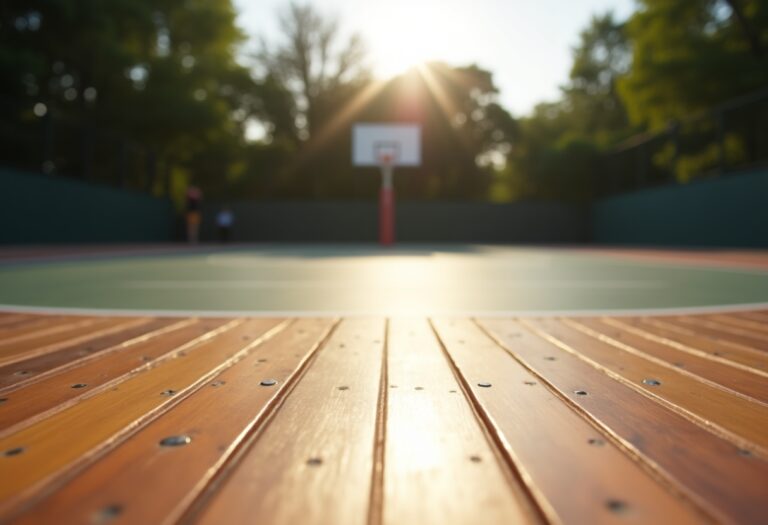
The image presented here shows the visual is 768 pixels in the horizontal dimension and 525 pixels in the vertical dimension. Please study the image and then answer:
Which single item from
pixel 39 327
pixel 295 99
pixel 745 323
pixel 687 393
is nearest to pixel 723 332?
pixel 745 323

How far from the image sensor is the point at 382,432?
43.3 inches

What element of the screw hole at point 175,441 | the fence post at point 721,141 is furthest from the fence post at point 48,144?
the fence post at point 721,141

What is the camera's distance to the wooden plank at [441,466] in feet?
2.61

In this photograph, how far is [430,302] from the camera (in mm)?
3426

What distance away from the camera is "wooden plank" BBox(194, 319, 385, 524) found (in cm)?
79

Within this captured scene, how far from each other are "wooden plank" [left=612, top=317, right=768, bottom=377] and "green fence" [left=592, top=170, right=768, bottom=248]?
10.4 metres

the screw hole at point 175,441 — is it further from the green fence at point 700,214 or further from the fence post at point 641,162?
the fence post at point 641,162

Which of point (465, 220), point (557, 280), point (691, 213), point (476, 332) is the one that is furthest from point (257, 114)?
point (476, 332)

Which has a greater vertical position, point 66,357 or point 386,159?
point 386,159

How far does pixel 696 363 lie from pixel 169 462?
5.25 feet

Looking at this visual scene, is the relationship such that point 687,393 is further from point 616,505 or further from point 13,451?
point 13,451

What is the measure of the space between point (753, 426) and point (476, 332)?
1218mm

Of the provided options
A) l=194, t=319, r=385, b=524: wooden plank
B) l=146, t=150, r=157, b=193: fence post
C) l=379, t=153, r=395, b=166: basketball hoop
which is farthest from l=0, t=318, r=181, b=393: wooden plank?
l=146, t=150, r=157, b=193: fence post

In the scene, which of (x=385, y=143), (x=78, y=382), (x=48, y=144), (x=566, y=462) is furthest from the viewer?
(x=385, y=143)
